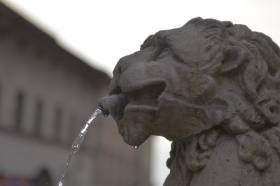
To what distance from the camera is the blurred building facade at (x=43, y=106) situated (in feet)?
109

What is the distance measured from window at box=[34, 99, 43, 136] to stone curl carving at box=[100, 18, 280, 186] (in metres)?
33.9

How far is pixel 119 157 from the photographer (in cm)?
5425

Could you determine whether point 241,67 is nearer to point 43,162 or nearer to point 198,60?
point 198,60

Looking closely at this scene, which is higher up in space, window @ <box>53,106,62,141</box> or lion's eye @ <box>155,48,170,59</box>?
window @ <box>53,106,62,141</box>

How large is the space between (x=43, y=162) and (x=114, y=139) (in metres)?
13.8

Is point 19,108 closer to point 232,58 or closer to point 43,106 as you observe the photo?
point 43,106

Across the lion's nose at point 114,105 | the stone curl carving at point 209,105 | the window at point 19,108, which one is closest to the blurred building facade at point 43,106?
the window at point 19,108

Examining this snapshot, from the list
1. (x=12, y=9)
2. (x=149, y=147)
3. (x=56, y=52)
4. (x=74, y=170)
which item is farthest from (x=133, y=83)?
(x=149, y=147)

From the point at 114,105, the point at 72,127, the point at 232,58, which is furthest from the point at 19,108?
the point at 232,58

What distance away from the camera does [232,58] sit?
3.46 metres

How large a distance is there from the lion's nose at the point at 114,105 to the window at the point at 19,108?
31.3 meters

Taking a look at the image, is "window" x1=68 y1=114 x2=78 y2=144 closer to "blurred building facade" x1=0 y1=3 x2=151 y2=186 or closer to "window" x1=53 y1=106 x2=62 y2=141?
"blurred building facade" x1=0 y1=3 x2=151 y2=186

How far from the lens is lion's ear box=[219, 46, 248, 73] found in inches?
135

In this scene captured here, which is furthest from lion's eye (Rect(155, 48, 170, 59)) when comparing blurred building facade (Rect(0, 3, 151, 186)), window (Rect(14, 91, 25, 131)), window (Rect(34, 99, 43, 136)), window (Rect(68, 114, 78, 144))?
window (Rect(68, 114, 78, 144))
